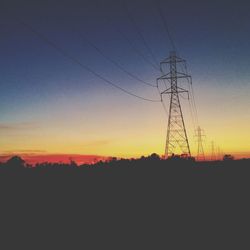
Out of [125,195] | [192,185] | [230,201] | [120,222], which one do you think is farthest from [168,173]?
[120,222]

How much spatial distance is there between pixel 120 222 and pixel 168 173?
61.2 feet

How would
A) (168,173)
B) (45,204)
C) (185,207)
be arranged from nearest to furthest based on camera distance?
(185,207), (45,204), (168,173)

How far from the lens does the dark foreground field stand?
1262 centimetres

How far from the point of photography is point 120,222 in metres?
15.5

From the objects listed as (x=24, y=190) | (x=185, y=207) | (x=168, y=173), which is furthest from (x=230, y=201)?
(x=168, y=173)

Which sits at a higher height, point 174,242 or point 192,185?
point 192,185

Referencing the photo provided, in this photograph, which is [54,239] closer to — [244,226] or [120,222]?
[120,222]

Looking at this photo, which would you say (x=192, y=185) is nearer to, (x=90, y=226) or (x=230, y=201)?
(x=230, y=201)

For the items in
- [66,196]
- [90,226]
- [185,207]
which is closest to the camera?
[90,226]

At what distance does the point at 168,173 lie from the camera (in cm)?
3372

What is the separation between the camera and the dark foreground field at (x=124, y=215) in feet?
41.4

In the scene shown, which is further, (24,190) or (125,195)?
(24,190)

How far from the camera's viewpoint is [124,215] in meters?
16.8

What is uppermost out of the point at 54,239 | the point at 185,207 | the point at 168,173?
the point at 168,173
